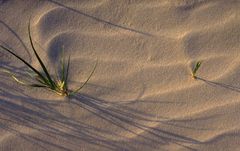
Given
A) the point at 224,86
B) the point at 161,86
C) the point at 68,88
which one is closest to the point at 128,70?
the point at 161,86

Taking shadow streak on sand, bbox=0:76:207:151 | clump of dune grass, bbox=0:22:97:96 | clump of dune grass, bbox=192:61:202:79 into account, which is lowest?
shadow streak on sand, bbox=0:76:207:151

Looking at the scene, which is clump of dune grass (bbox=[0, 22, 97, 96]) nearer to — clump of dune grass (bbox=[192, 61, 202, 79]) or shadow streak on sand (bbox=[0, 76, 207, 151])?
shadow streak on sand (bbox=[0, 76, 207, 151])

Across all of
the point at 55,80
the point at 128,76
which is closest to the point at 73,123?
the point at 55,80

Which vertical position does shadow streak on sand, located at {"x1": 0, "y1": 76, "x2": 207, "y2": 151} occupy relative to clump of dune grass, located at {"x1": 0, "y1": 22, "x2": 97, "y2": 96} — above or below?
below

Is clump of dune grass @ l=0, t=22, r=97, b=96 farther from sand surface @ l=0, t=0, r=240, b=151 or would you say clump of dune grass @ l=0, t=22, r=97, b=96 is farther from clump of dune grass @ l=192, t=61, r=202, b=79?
clump of dune grass @ l=192, t=61, r=202, b=79

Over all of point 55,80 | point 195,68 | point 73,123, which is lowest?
point 73,123

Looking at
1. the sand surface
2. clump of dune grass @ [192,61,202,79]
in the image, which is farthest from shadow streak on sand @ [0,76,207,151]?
clump of dune grass @ [192,61,202,79]

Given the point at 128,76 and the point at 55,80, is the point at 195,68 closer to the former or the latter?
the point at 128,76

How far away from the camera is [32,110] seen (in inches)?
73.5

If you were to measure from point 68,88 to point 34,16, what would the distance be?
0.39m

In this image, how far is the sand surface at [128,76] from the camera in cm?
185

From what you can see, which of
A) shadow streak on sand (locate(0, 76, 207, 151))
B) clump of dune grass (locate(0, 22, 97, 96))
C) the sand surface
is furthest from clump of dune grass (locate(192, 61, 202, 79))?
clump of dune grass (locate(0, 22, 97, 96))

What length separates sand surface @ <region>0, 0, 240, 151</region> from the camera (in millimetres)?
1848

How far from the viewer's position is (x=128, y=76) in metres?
1.89
